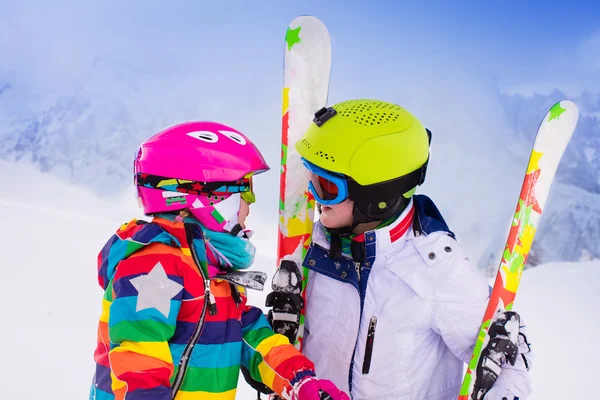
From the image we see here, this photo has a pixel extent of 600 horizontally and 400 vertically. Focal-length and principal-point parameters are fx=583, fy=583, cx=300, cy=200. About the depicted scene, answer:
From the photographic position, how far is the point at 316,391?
1.33m

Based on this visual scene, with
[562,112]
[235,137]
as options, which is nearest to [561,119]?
[562,112]

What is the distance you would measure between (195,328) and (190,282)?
111 millimetres

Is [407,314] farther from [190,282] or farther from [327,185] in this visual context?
[190,282]

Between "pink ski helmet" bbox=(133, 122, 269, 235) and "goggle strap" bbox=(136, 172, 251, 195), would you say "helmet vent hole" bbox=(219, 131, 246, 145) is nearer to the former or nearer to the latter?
"pink ski helmet" bbox=(133, 122, 269, 235)

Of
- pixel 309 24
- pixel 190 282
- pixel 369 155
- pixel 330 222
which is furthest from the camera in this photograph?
pixel 309 24

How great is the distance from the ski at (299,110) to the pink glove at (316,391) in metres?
0.48

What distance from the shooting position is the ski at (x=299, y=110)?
1.79m

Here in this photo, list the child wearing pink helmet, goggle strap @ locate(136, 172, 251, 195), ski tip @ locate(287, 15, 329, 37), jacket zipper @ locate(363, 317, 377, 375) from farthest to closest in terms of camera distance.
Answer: ski tip @ locate(287, 15, 329, 37) < jacket zipper @ locate(363, 317, 377, 375) < goggle strap @ locate(136, 172, 251, 195) < the child wearing pink helmet

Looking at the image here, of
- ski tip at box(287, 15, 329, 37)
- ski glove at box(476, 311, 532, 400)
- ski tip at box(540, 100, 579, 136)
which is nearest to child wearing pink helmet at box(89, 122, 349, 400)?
ski glove at box(476, 311, 532, 400)

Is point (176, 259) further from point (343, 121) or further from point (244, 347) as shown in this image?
point (343, 121)

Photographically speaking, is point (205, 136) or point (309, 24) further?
point (309, 24)

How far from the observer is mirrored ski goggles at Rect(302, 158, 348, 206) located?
4.73ft

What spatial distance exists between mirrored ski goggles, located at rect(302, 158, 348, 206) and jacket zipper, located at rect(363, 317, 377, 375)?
0.32 meters

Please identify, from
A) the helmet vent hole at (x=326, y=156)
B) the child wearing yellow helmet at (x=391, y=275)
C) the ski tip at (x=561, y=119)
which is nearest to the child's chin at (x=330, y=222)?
the child wearing yellow helmet at (x=391, y=275)
